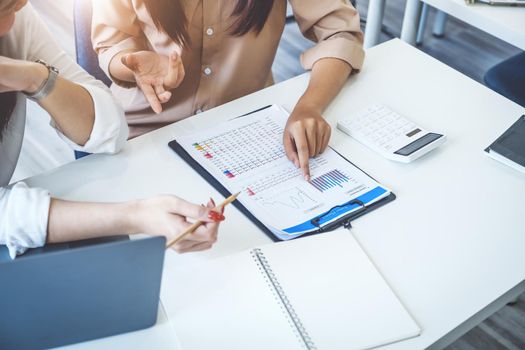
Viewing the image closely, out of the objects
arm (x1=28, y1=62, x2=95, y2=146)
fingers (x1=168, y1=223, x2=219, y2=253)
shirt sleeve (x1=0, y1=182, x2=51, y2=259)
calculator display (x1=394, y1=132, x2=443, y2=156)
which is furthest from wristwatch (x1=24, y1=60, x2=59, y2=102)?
calculator display (x1=394, y1=132, x2=443, y2=156)

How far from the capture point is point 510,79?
5.61 feet

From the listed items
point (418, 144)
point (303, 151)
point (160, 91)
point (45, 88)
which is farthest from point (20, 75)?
point (418, 144)

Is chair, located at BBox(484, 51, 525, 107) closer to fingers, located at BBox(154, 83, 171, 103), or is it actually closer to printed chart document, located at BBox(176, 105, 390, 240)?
printed chart document, located at BBox(176, 105, 390, 240)

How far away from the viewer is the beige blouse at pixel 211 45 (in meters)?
1.32

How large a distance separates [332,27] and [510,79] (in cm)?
68

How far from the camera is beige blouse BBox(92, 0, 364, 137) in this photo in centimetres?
132

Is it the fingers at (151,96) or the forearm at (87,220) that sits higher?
the fingers at (151,96)

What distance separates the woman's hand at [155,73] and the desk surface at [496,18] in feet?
3.14

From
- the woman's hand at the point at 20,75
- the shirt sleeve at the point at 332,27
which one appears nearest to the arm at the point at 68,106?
the woman's hand at the point at 20,75

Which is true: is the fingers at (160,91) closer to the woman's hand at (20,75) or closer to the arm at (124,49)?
the arm at (124,49)

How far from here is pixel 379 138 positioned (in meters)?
1.15

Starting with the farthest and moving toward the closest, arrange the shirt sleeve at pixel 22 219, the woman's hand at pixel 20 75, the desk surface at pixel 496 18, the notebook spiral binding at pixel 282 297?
the desk surface at pixel 496 18
the woman's hand at pixel 20 75
the shirt sleeve at pixel 22 219
the notebook spiral binding at pixel 282 297

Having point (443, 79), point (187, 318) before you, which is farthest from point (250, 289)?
point (443, 79)

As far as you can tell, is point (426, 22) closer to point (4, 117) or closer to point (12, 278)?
point (4, 117)
